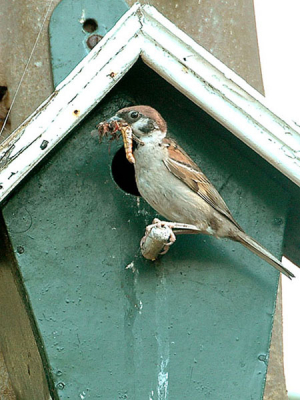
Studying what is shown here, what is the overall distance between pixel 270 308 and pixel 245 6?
1946 millimetres

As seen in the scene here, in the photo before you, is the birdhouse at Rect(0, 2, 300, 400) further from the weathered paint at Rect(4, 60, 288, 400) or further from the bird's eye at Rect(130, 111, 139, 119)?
the bird's eye at Rect(130, 111, 139, 119)

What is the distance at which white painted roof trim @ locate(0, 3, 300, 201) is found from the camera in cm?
449

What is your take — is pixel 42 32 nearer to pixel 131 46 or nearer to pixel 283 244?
pixel 131 46

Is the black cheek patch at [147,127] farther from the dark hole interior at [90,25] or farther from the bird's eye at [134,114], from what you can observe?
the dark hole interior at [90,25]

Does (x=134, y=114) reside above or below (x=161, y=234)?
above

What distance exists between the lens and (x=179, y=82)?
4.54 m

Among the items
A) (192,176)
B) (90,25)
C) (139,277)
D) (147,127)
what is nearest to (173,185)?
(192,176)

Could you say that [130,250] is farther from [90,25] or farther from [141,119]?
[90,25]

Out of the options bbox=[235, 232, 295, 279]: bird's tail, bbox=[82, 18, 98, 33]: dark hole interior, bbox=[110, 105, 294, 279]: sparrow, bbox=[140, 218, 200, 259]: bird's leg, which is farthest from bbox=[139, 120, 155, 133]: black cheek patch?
bbox=[82, 18, 98, 33]: dark hole interior

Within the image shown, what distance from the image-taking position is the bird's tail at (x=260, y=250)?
4602 mm

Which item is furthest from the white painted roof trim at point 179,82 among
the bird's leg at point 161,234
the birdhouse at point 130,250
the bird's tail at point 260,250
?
the bird's leg at point 161,234

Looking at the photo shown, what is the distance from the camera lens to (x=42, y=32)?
5.50m

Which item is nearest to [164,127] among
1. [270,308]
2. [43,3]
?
[270,308]

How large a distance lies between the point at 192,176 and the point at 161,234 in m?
0.35
